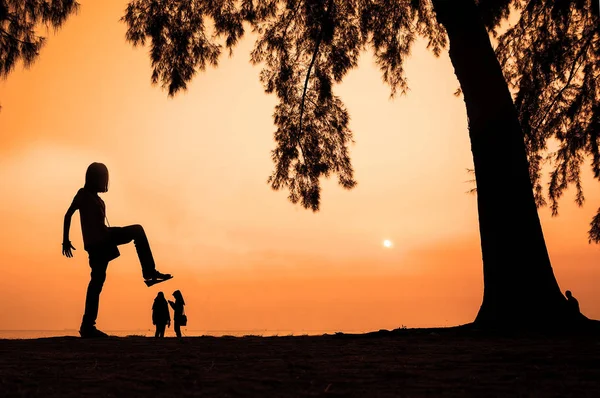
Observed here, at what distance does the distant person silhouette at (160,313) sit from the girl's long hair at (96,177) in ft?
21.2

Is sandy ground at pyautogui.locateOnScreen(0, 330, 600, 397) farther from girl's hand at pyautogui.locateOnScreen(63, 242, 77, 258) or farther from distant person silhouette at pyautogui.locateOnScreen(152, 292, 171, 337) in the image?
distant person silhouette at pyautogui.locateOnScreen(152, 292, 171, 337)

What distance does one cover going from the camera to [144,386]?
3211 mm

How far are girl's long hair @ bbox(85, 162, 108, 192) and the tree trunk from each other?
4.65m

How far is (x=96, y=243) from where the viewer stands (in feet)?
21.4

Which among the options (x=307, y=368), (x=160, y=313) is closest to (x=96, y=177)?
(x=307, y=368)

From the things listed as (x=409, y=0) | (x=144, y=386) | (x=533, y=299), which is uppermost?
(x=409, y=0)

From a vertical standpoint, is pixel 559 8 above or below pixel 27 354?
above

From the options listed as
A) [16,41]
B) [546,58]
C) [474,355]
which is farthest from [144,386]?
[546,58]

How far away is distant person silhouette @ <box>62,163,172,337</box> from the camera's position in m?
6.52

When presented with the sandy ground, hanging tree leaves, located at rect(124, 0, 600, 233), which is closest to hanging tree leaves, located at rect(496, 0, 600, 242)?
hanging tree leaves, located at rect(124, 0, 600, 233)

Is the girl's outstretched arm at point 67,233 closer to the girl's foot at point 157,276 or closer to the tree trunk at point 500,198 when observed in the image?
the girl's foot at point 157,276

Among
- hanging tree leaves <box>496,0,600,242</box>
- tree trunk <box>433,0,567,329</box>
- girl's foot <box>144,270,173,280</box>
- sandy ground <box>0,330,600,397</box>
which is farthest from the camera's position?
hanging tree leaves <box>496,0,600,242</box>

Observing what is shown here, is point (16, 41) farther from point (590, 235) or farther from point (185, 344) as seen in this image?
point (590, 235)

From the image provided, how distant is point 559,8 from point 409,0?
8.65 ft
